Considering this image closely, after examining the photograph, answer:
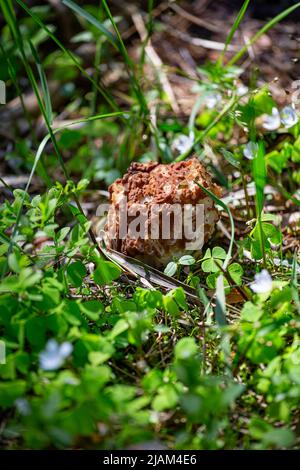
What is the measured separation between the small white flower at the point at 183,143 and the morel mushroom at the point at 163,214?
0.32 metres

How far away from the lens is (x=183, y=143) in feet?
7.67

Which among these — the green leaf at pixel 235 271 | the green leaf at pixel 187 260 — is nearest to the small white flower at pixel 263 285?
the green leaf at pixel 235 271

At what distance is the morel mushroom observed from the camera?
188cm

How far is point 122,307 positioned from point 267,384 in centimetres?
47

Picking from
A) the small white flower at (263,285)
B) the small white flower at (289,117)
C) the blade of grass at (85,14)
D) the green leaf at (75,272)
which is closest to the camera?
the small white flower at (263,285)

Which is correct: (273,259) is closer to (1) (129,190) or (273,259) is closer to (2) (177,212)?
(2) (177,212)

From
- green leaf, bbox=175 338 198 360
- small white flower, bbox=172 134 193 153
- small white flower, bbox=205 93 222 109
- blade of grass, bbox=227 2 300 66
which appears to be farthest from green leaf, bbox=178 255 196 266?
blade of grass, bbox=227 2 300 66

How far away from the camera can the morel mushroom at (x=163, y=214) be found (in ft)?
6.15

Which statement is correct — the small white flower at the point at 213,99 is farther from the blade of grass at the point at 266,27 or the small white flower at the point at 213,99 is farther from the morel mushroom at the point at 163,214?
the morel mushroom at the point at 163,214

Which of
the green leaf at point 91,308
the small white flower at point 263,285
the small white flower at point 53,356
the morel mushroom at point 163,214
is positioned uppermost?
the morel mushroom at point 163,214

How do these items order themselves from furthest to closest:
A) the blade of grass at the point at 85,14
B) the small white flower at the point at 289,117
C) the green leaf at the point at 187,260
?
the small white flower at the point at 289,117 → the blade of grass at the point at 85,14 → the green leaf at the point at 187,260

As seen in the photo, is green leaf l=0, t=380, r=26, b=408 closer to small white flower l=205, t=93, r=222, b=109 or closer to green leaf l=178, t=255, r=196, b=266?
green leaf l=178, t=255, r=196, b=266

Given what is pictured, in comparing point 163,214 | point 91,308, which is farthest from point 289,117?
point 91,308
